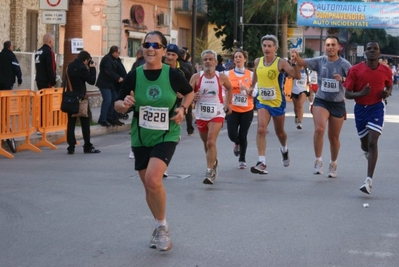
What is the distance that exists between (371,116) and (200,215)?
299cm

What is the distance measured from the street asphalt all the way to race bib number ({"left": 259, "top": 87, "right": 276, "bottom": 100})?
110 cm

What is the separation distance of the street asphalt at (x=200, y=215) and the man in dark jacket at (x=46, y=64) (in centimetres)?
381

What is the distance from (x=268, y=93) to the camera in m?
12.4

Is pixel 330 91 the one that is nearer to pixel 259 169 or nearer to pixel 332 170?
pixel 332 170

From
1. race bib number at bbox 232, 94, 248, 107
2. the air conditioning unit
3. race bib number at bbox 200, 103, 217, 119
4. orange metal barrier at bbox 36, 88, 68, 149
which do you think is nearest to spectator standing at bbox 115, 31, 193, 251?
race bib number at bbox 200, 103, 217, 119

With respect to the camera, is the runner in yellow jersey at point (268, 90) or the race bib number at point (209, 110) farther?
the runner in yellow jersey at point (268, 90)

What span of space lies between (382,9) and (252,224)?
4197 cm

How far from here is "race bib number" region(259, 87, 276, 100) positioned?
12.4m

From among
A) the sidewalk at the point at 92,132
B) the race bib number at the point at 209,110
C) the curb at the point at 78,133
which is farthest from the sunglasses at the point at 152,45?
the sidewalk at the point at 92,132

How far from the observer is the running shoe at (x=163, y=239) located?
7.28m

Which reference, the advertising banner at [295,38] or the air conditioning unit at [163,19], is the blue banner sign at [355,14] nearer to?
the advertising banner at [295,38]

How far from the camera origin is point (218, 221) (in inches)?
343

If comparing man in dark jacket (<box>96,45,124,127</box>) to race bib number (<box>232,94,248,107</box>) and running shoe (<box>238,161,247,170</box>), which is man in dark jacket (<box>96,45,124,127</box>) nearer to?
race bib number (<box>232,94,248,107</box>)

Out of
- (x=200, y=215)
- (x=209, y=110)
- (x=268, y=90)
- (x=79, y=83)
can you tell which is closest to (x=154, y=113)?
(x=200, y=215)
